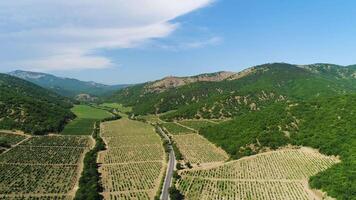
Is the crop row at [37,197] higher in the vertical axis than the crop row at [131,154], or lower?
lower

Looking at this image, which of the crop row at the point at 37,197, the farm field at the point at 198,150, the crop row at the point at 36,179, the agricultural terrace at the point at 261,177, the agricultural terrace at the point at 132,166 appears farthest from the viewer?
the farm field at the point at 198,150

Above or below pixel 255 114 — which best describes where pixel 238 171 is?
below

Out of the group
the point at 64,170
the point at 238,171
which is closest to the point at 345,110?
the point at 238,171

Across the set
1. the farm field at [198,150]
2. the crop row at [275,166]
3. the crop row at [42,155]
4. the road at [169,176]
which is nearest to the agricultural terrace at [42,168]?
the crop row at [42,155]

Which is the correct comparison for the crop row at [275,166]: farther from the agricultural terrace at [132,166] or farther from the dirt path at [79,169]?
the dirt path at [79,169]

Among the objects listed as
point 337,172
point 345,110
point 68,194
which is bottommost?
point 68,194

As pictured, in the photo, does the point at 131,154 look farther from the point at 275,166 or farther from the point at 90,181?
the point at 275,166

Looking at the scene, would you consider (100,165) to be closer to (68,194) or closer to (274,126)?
(68,194)

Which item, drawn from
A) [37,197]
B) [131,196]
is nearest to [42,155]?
[37,197]
